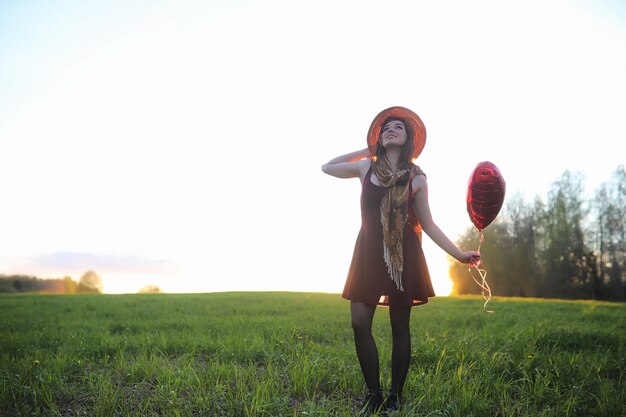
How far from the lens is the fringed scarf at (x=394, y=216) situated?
359cm

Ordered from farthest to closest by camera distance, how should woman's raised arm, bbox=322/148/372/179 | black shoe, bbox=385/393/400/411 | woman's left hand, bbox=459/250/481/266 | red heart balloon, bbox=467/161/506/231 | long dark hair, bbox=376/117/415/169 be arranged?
red heart balloon, bbox=467/161/506/231 → woman's raised arm, bbox=322/148/372/179 → long dark hair, bbox=376/117/415/169 → woman's left hand, bbox=459/250/481/266 → black shoe, bbox=385/393/400/411

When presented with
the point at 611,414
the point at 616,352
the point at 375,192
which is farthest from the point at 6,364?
the point at 616,352

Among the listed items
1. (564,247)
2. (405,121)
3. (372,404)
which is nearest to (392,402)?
(372,404)

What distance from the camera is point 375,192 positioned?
3.73 metres

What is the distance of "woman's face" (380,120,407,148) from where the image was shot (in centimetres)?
375

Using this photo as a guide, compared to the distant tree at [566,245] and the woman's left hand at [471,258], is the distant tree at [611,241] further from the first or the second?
the woman's left hand at [471,258]

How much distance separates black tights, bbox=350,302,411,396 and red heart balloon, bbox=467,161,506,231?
4.78 feet

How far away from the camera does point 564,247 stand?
3744 cm

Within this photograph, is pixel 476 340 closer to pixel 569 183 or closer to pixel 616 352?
pixel 616 352

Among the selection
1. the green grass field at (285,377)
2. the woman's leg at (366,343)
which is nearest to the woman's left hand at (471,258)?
the woman's leg at (366,343)

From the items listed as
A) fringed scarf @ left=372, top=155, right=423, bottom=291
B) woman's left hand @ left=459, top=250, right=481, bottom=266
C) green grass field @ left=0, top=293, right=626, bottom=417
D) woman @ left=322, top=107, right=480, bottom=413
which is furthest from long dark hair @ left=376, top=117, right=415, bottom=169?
green grass field @ left=0, top=293, right=626, bottom=417

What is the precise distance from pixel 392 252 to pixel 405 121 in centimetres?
134

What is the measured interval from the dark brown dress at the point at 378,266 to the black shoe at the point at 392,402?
0.86 metres

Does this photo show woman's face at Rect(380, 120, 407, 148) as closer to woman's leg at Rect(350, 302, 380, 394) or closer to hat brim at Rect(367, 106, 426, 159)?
hat brim at Rect(367, 106, 426, 159)
